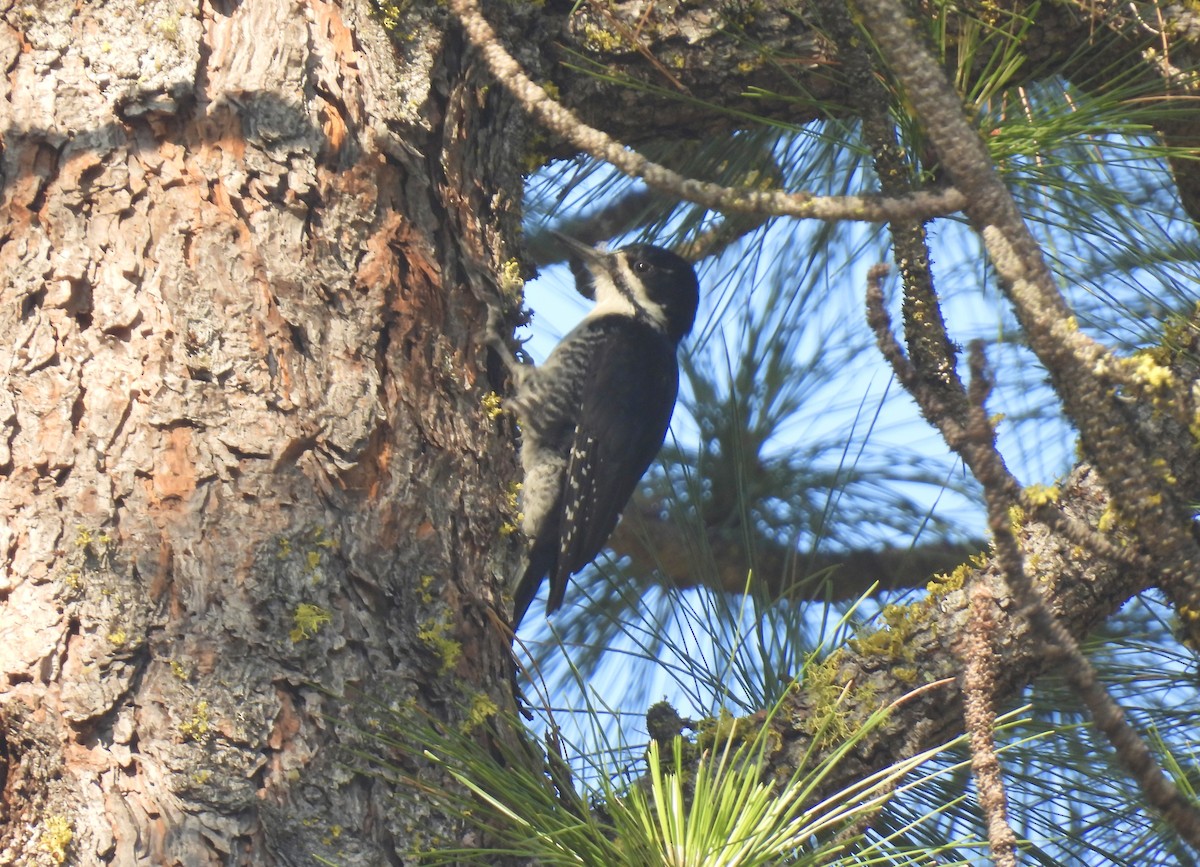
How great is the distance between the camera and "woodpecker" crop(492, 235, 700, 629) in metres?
2.96

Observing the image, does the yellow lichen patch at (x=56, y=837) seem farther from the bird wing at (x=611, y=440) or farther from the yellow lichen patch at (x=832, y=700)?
the bird wing at (x=611, y=440)

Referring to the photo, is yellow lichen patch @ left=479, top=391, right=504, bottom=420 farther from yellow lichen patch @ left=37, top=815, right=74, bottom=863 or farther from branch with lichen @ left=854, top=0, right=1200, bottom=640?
branch with lichen @ left=854, top=0, right=1200, bottom=640

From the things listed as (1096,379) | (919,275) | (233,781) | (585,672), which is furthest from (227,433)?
(585,672)

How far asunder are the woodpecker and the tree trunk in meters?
0.81

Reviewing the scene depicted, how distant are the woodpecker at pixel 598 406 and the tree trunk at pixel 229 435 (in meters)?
0.81

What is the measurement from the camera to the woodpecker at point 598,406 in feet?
9.71

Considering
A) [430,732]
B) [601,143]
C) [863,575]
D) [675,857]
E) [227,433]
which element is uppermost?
[863,575]

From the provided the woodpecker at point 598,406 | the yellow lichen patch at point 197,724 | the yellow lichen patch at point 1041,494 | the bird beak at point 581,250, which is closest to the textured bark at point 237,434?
the yellow lichen patch at point 197,724

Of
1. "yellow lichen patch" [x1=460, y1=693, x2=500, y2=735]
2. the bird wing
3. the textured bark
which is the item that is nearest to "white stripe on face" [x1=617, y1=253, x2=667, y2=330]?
the bird wing

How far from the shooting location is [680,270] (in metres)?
3.38

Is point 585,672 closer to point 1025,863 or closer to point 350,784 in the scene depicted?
point 1025,863

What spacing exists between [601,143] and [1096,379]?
1.71 ft

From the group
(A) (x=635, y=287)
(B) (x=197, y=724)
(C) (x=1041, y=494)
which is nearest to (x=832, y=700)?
(C) (x=1041, y=494)

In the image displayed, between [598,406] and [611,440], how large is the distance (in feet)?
0.36
